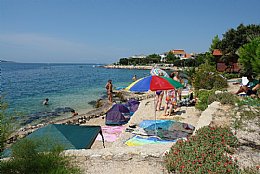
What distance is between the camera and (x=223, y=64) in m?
35.8

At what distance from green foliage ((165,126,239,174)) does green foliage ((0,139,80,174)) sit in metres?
1.68

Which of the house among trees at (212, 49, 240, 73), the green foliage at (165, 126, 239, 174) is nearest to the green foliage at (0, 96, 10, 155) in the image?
the green foliage at (165, 126, 239, 174)

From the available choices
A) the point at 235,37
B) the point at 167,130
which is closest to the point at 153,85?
the point at 167,130

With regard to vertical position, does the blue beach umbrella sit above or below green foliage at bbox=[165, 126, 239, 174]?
above

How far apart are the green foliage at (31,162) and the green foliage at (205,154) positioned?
1.68 meters

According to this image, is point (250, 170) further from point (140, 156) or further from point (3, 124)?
point (3, 124)

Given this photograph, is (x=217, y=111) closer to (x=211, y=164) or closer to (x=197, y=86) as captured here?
(x=211, y=164)

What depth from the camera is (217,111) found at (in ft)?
22.9

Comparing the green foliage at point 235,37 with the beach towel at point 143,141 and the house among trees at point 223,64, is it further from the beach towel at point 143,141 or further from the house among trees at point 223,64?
the beach towel at point 143,141

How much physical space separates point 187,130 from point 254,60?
3109 mm

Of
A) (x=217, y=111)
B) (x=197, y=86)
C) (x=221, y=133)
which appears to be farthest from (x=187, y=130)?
(x=197, y=86)

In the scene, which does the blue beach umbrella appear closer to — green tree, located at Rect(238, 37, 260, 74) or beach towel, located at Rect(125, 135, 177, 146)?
beach towel, located at Rect(125, 135, 177, 146)

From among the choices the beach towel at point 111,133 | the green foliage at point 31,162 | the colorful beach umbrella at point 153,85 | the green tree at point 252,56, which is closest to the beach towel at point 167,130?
the colorful beach umbrella at point 153,85

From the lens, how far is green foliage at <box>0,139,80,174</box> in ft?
10.8
